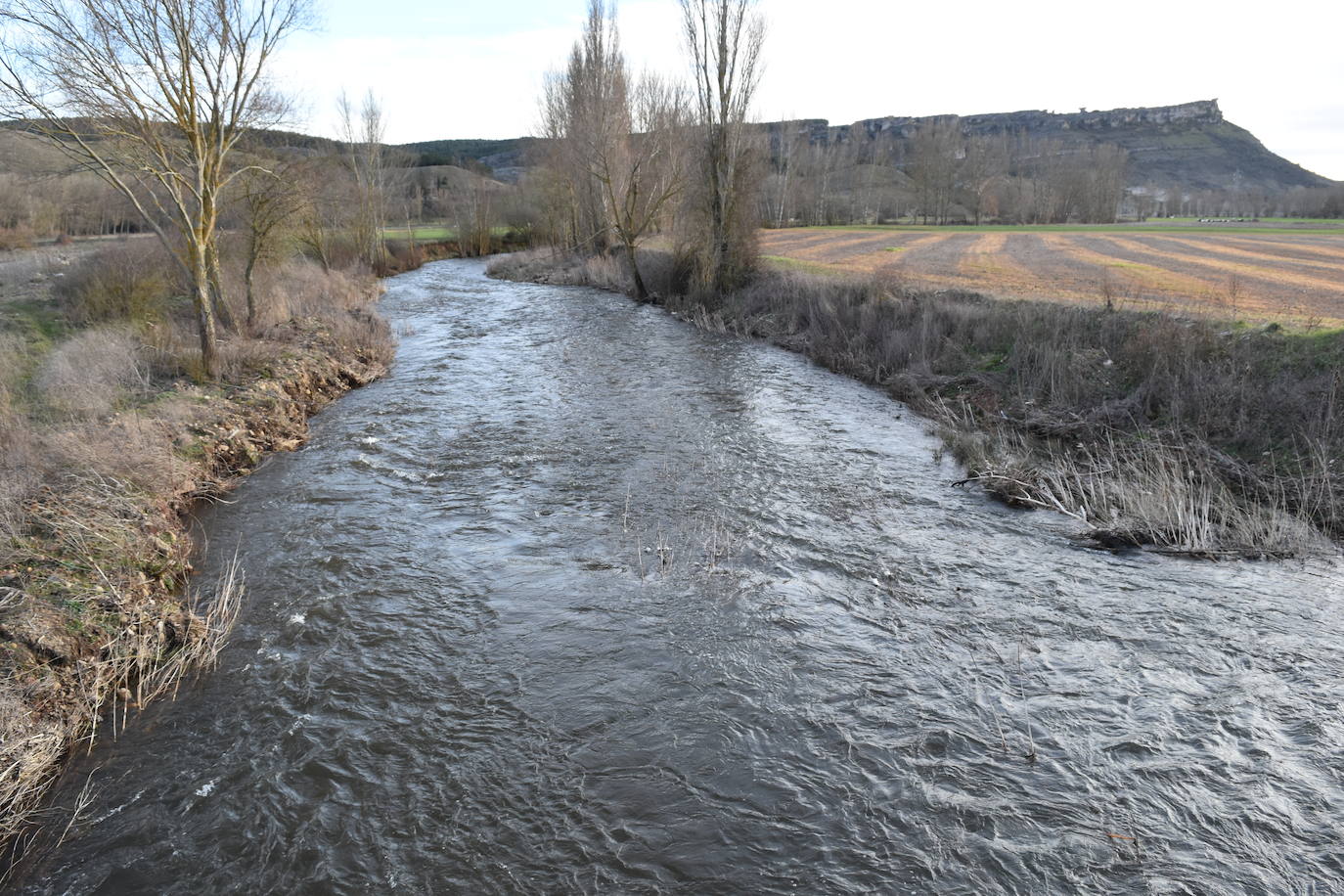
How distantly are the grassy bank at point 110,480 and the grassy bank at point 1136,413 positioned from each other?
10.0 metres

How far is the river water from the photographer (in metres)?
4.43

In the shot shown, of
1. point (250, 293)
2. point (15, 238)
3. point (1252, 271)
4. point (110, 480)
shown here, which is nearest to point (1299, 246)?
point (1252, 271)

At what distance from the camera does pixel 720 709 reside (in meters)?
5.80

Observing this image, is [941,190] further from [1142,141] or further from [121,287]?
[1142,141]

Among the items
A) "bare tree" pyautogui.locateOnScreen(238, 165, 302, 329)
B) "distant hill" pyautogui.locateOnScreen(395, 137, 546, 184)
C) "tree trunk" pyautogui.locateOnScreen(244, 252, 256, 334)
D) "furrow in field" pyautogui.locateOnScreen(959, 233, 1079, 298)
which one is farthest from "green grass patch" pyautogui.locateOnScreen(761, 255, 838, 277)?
"distant hill" pyautogui.locateOnScreen(395, 137, 546, 184)

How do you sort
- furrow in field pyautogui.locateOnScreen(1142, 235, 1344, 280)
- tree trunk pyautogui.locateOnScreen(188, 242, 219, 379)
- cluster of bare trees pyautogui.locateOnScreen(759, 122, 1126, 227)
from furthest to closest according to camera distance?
cluster of bare trees pyautogui.locateOnScreen(759, 122, 1126, 227) < furrow in field pyautogui.locateOnScreen(1142, 235, 1344, 280) < tree trunk pyautogui.locateOnScreen(188, 242, 219, 379)

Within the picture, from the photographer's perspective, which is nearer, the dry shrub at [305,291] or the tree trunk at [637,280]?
the dry shrub at [305,291]

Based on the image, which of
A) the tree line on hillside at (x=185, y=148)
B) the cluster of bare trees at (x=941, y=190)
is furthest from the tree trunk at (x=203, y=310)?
the cluster of bare trees at (x=941, y=190)

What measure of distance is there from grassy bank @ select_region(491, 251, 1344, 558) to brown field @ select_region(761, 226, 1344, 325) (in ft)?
6.08

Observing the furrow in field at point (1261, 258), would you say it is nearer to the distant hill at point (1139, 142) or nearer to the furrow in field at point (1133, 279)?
the furrow in field at point (1133, 279)

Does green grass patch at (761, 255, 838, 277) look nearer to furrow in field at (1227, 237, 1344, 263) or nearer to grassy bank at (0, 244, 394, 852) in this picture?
furrow in field at (1227, 237, 1344, 263)

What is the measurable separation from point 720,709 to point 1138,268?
24028 millimetres

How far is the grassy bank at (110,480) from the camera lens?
546cm

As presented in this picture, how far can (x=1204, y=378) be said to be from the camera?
11.0 meters
